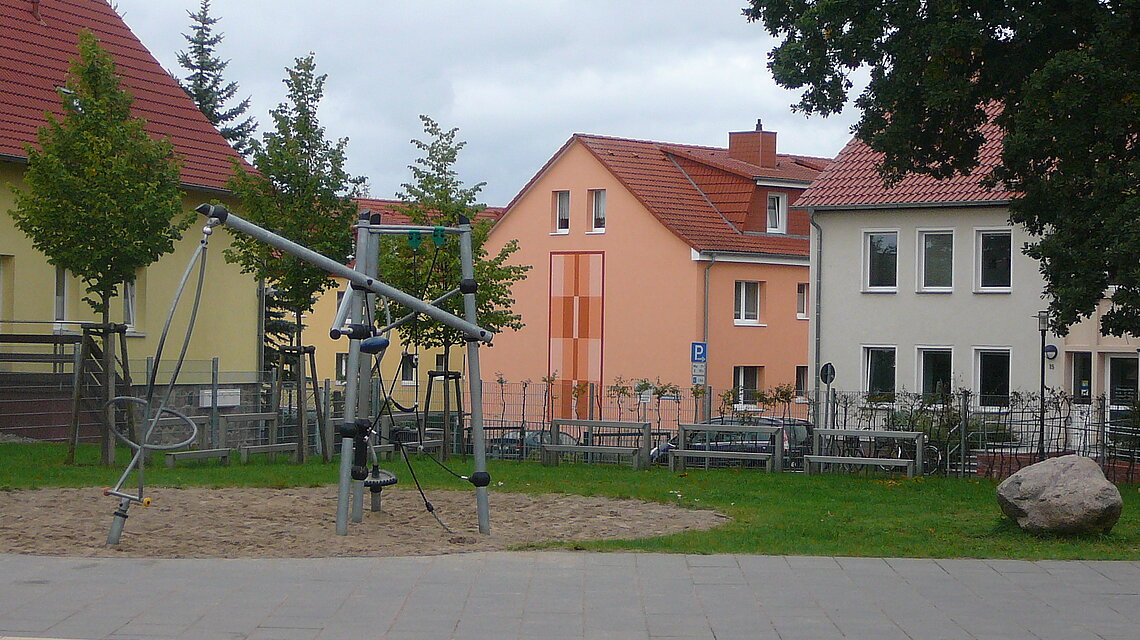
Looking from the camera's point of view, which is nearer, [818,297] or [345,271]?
[345,271]

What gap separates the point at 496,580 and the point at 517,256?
37.4 m

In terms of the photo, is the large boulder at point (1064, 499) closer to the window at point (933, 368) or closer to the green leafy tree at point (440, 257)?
the green leafy tree at point (440, 257)

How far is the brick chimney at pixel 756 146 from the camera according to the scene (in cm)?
5125

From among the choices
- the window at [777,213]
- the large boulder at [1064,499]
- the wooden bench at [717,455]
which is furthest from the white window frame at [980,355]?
the large boulder at [1064,499]

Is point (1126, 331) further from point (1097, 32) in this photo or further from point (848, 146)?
point (848, 146)

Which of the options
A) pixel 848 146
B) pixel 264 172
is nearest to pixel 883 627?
pixel 264 172

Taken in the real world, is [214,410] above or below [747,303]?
below

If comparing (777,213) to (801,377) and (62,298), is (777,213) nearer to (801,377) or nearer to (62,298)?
(801,377)

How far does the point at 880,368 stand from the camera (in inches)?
1430

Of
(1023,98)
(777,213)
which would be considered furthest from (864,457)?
(777,213)

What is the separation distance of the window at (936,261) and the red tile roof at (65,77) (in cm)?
1727

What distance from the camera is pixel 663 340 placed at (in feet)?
145

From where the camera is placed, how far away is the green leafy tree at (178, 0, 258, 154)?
48562 millimetres

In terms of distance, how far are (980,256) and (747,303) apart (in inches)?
452
